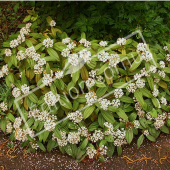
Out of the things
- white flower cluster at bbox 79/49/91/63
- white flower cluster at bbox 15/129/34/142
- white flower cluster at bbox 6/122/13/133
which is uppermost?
white flower cluster at bbox 79/49/91/63

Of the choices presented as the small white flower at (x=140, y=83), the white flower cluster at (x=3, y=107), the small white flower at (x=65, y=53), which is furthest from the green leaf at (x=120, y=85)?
the white flower cluster at (x=3, y=107)

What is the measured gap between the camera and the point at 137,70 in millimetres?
3209

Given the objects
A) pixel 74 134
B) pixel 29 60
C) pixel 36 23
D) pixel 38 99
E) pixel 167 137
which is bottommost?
pixel 167 137

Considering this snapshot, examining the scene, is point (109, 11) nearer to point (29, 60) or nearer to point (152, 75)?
point (152, 75)

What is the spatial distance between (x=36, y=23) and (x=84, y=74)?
139cm

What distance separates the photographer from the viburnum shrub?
118 inches

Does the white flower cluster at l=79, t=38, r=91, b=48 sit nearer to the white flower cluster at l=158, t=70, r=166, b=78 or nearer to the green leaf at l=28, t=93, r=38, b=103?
the green leaf at l=28, t=93, r=38, b=103

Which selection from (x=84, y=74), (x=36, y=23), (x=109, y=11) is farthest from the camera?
(x=36, y=23)

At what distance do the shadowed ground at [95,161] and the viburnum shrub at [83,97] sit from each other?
11cm

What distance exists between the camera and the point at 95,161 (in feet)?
10.3

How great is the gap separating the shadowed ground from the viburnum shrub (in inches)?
4.4

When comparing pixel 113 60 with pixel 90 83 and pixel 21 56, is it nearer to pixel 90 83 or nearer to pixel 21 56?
pixel 90 83

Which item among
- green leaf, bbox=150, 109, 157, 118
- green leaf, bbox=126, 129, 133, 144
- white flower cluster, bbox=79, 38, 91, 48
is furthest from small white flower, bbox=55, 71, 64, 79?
green leaf, bbox=150, 109, 157, 118

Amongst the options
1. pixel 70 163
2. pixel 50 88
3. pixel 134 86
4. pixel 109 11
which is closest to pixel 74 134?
pixel 70 163
